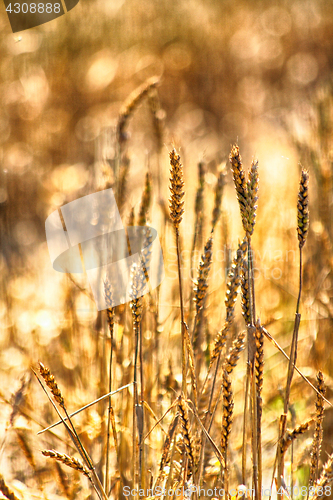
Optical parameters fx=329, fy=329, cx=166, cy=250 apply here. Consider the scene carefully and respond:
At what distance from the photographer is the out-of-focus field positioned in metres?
0.62

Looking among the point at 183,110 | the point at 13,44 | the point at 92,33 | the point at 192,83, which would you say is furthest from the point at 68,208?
the point at 192,83

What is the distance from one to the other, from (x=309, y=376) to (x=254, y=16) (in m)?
1.41

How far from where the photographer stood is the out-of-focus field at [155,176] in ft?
2.04

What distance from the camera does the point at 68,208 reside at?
32.8 inches

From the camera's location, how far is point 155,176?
837mm

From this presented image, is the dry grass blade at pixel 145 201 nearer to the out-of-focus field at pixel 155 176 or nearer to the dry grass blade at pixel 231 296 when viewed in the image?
the out-of-focus field at pixel 155 176

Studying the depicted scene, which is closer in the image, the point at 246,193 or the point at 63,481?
the point at 246,193

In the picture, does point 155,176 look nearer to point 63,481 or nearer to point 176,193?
point 176,193

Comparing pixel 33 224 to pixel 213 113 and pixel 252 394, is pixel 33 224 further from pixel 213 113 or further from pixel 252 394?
pixel 252 394

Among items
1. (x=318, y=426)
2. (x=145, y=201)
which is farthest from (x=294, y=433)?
(x=145, y=201)

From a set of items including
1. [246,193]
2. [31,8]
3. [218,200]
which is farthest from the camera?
[31,8]

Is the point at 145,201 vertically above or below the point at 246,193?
above

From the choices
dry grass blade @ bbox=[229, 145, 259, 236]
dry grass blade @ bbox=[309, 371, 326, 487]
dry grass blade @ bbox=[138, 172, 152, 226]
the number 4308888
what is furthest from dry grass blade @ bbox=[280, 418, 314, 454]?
the number 4308888

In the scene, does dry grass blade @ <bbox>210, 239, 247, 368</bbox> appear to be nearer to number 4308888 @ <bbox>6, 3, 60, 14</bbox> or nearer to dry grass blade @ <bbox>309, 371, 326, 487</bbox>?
dry grass blade @ <bbox>309, 371, 326, 487</bbox>
